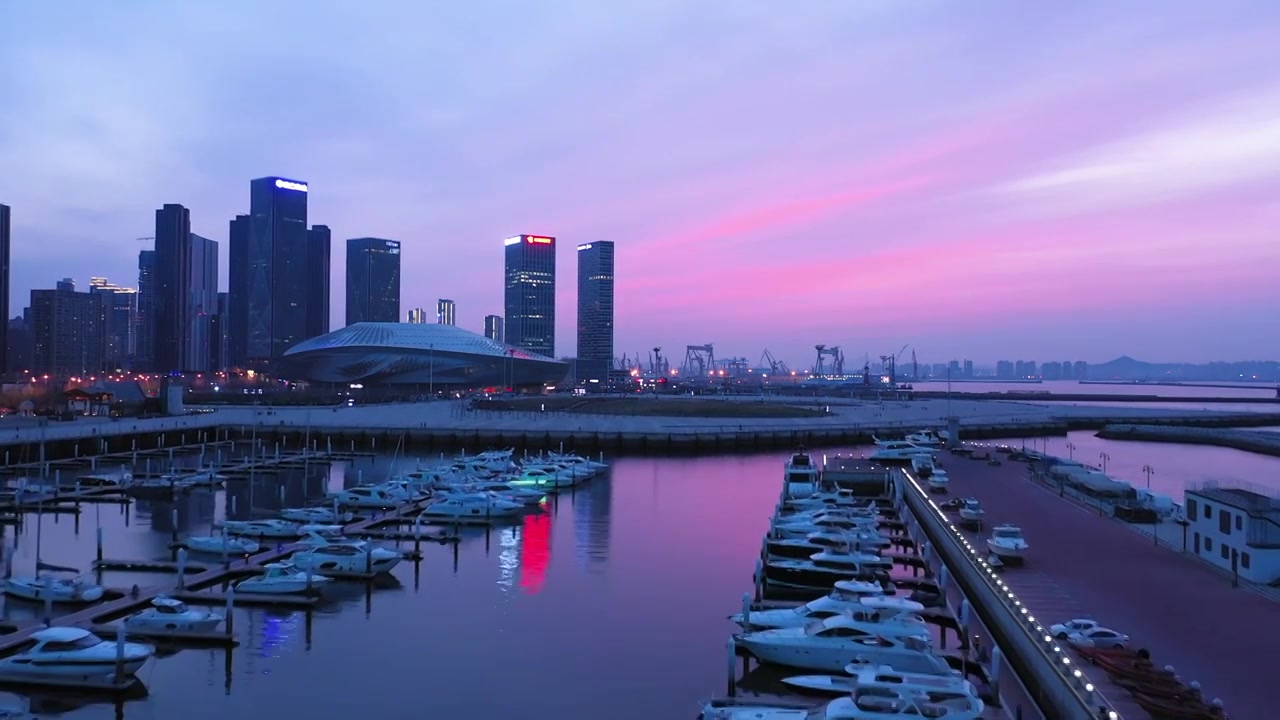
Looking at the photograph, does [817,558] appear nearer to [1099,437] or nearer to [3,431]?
[3,431]

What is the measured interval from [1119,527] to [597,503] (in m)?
23.1

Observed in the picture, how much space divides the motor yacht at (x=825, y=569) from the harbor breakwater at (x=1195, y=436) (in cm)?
6359

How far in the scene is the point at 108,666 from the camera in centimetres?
1897

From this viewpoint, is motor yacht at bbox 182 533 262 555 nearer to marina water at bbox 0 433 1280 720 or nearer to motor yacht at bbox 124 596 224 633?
marina water at bbox 0 433 1280 720

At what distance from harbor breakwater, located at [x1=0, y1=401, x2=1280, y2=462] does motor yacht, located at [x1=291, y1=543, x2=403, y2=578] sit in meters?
32.8

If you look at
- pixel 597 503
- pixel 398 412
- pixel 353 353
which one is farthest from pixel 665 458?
pixel 353 353

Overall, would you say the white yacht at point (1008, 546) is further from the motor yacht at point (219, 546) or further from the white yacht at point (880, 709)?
the motor yacht at point (219, 546)

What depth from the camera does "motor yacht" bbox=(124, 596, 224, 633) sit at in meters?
21.8

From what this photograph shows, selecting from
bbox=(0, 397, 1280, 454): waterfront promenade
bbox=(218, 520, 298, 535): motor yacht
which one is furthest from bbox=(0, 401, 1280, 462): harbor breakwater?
bbox=(218, 520, 298, 535): motor yacht

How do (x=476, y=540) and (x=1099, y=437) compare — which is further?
(x=1099, y=437)

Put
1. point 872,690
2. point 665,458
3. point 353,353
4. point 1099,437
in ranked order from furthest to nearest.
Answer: point 353,353, point 1099,437, point 665,458, point 872,690

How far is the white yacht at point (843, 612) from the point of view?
66.0ft

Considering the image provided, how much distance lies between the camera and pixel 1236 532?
74.9 feet

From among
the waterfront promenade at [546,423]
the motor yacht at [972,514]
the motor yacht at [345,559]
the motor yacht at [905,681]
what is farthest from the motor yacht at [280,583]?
the waterfront promenade at [546,423]
